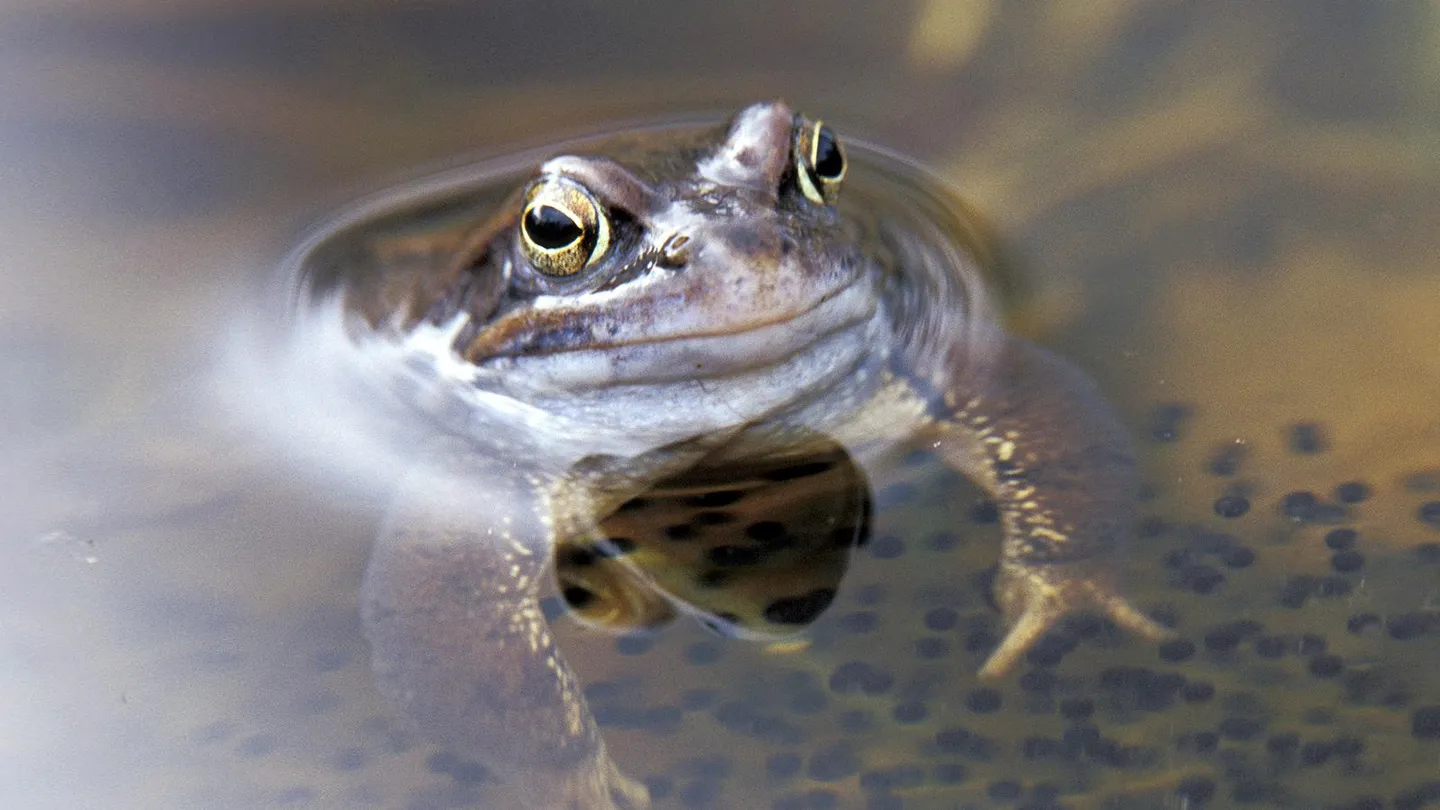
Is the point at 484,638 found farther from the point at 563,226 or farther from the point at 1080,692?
the point at 1080,692

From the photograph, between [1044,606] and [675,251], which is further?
[1044,606]

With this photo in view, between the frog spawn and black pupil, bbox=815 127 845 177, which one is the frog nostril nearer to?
black pupil, bbox=815 127 845 177

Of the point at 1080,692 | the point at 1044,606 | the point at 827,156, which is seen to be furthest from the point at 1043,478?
the point at 827,156

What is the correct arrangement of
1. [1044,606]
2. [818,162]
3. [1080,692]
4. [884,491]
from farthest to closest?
[884,491] < [818,162] < [1044,606] < [1080,692]

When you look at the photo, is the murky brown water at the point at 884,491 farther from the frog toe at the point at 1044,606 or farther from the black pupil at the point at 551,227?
the black pupil at the point at 551,227

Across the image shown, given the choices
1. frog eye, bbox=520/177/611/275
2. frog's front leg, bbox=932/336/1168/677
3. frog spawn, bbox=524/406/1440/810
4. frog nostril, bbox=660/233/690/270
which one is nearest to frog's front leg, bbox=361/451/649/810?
frog spawn, bbox=524/406/1440/810

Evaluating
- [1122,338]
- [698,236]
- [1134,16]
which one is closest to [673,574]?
[698,236]
